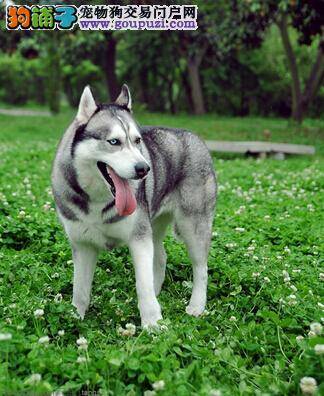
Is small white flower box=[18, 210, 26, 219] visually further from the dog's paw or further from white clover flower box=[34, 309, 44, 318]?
white clover flower box=[34, 309, 44, 318]

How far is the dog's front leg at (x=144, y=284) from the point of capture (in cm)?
435

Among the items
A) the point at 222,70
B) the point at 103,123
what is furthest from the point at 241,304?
the point at 222,70

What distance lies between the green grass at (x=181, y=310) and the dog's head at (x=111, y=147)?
2.94 ft

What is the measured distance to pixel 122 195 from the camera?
407 cm

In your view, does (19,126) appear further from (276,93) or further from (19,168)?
(276,93)

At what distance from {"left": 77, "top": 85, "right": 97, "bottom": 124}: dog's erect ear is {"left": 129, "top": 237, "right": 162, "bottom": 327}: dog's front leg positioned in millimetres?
928

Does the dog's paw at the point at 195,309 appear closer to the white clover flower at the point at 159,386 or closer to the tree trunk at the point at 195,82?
the white clover flower at the point at 159,386

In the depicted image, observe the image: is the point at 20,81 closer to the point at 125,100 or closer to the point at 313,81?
the point at 313,81

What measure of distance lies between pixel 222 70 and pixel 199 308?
2987 cm

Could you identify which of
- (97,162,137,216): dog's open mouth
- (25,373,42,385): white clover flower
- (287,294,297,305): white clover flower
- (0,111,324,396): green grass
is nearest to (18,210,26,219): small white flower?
(0,111,324,396): green grass

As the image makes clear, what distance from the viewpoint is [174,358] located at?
342 centimetres

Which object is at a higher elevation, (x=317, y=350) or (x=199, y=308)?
(x=317, y=350)

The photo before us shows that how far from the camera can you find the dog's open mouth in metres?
4.07

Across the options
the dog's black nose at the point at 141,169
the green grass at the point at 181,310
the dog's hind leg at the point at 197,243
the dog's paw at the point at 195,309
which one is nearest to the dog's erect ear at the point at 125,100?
the dog's black nose at the point at 141,169
